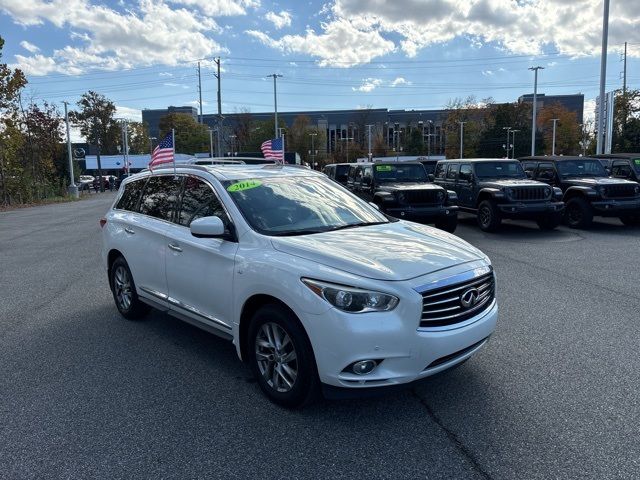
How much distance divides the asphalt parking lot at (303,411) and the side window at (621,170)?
1153 centimetres

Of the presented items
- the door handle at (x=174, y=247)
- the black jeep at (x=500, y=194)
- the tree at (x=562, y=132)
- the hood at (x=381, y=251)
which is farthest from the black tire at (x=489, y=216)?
the tree at (x=562, y=132)

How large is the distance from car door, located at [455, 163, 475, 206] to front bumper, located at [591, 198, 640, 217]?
3.07 m

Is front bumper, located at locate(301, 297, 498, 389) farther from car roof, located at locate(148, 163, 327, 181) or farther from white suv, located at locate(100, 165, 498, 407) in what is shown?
car roof, located at locate(148, 163, 327, 181)

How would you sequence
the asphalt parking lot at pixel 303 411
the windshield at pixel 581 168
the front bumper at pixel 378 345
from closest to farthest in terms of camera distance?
1. the asphalt parking lot at pixel 303 411
2. the front bumper at pixel 378 345
3. the windshield at pixel 581 168

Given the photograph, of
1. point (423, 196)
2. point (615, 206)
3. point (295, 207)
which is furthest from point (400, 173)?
point (295, 207)

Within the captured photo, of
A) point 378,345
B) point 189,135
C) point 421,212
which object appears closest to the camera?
point 378,345

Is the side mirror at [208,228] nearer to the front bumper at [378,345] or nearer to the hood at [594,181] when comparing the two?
the front bumper at [378,345]

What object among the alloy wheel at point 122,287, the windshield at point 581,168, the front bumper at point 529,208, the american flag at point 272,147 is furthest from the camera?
the american flag at point 272,147

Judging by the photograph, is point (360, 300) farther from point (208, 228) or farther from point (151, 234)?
point (151, 234)

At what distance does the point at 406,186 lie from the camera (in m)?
13.4

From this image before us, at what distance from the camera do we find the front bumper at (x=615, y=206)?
42.9 ft

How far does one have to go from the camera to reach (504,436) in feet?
11.2

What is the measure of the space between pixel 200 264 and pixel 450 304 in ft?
7.11

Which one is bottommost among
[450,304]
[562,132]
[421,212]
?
[421,212]
